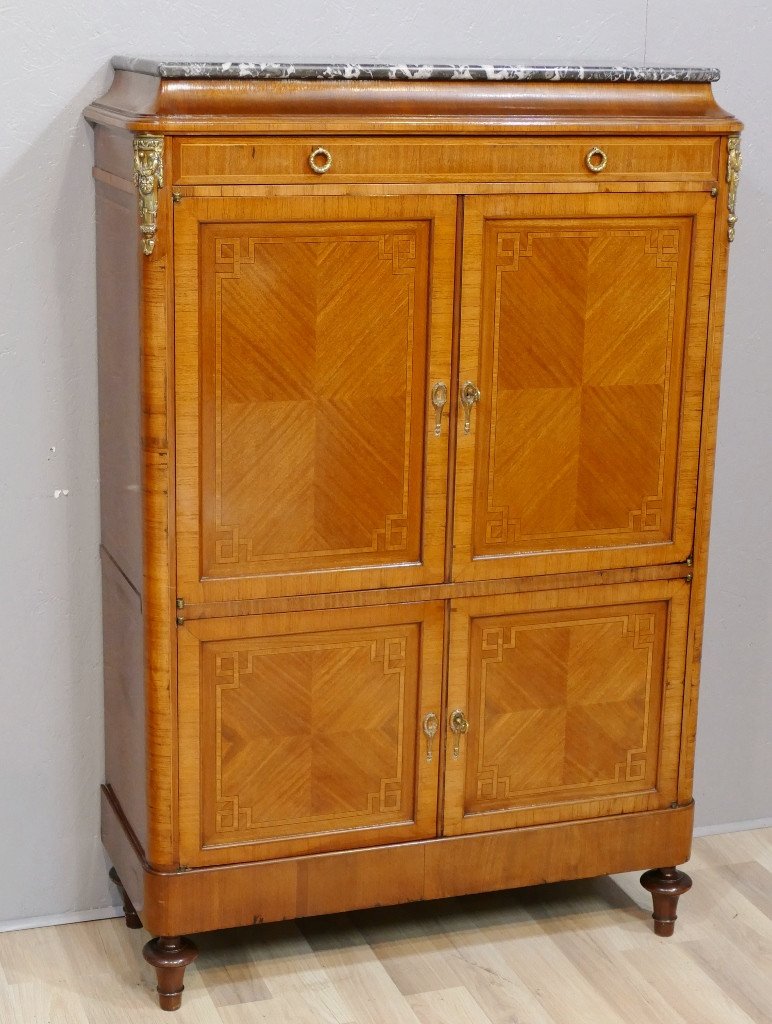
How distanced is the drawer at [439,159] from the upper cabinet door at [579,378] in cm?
5

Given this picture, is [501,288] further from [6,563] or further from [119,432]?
[6,563]

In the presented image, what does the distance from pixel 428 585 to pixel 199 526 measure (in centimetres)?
44

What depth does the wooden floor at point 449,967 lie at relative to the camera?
272 cm

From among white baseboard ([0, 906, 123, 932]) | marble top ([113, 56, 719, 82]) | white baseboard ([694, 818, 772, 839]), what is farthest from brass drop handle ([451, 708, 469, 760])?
marble top ([113, 56, 719, 82])

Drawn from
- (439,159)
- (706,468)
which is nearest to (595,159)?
(439,159)

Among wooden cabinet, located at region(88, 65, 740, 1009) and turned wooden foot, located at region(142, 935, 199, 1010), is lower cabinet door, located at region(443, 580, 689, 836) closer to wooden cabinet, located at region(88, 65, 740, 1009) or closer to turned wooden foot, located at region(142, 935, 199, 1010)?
wooden cabinet, located at region(88, 65, 740, 1009)

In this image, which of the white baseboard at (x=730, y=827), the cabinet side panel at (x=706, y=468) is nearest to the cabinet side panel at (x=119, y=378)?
the cabinet side panel at (x=706, y=468)

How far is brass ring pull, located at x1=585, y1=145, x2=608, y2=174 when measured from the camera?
2582 millimetres

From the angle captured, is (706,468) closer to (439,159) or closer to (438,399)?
(438,399)

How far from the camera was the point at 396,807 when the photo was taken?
2783 mm

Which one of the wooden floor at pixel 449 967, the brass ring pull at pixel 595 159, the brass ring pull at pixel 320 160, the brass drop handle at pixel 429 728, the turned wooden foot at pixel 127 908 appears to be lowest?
the wooden floor at pixel 449 967

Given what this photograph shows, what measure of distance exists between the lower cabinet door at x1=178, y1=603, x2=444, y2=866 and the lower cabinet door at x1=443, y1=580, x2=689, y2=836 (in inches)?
2.7

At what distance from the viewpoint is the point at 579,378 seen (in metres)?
2.69

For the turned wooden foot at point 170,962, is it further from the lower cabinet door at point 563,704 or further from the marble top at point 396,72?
the marble top at point 396,72
